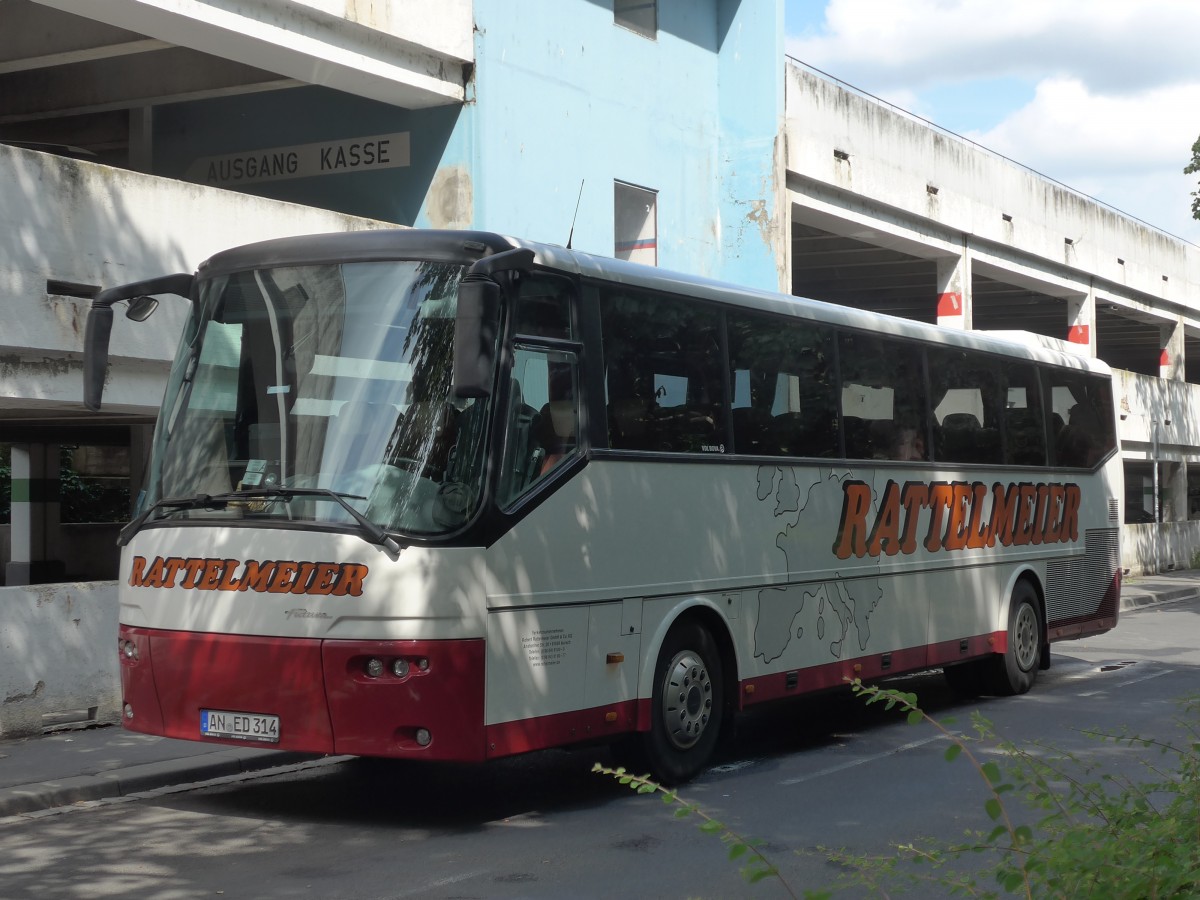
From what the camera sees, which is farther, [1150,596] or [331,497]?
[1150,596]

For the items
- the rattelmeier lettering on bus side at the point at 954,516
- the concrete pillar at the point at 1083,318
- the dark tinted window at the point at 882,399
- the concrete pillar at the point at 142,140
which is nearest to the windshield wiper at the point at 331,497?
the rattelmeier lettering on bus side at the point at 954,516

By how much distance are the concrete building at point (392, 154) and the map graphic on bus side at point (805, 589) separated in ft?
17.2

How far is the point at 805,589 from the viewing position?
36.0 feet

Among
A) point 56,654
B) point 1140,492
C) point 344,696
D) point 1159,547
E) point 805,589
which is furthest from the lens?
point 1140,492

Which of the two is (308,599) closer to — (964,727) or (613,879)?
(613,879)

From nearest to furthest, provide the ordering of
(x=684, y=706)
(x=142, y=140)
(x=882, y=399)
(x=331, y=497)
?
(x=331, y=497) < (x=684, y=706) < (x=882, y=399) < (x=142, y=140)

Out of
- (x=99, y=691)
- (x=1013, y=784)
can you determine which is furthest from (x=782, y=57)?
(x=1013, y=784)

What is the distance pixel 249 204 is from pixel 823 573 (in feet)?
19.7

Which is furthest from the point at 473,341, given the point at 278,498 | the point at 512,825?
the point at 512,825

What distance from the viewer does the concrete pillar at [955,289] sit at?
90.0 feet

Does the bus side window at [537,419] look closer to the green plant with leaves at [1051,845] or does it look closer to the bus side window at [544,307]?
the bus side window at [544,307]

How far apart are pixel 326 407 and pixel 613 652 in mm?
2205

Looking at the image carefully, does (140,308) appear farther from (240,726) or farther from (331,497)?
(240,726)

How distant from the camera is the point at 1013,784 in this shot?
15.8ft
